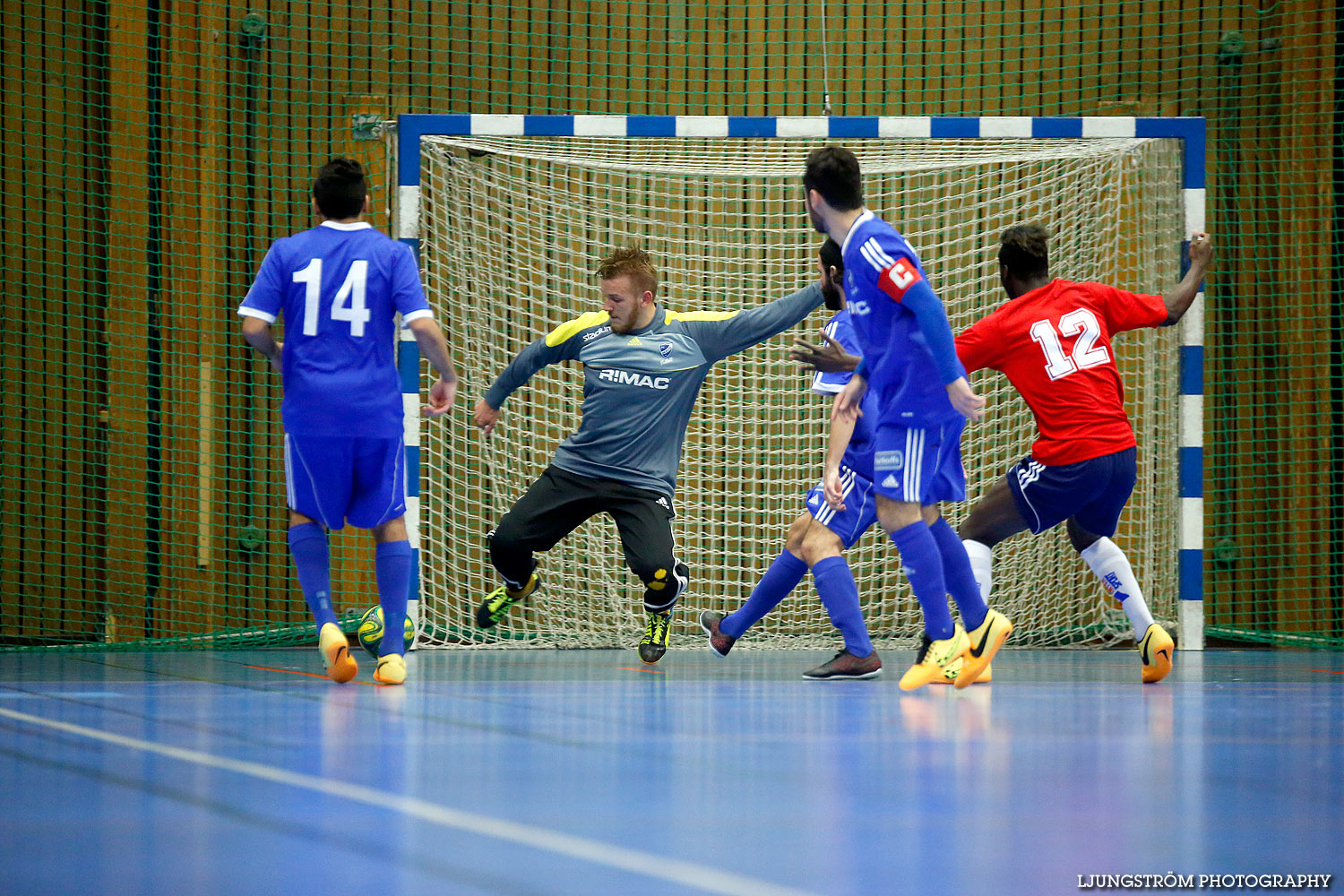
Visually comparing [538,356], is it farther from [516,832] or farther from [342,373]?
[516,832]

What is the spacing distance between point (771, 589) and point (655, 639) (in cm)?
64

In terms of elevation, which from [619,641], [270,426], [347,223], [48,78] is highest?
[48,78]

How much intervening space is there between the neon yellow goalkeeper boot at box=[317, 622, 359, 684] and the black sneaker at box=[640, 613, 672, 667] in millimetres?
1406

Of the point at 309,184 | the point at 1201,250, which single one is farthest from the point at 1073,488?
the point at 309,184

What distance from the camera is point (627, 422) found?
5836 millimetres

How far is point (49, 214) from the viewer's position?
746cm

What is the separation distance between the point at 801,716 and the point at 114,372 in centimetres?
496

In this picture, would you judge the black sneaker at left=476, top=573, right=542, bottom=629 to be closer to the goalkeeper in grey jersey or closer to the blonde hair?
the goalkeeper in grey jersey

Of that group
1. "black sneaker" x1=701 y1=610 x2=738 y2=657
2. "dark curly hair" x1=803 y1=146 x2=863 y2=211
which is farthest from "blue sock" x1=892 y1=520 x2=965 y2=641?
"black sneaker" x1=701 y1=610 x2=738 y2=657

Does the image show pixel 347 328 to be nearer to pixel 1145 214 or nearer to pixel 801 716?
pixel 801 716

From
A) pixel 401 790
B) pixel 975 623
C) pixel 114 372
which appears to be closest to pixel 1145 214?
pixel 975 623

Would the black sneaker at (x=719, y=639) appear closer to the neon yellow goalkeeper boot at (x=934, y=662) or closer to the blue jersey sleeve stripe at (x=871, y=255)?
the neon yellow goalkeeper boot at (x=934, y=662)

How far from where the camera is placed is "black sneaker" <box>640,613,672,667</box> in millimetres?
5785

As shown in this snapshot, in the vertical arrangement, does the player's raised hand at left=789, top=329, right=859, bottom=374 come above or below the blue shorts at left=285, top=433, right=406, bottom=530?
above
